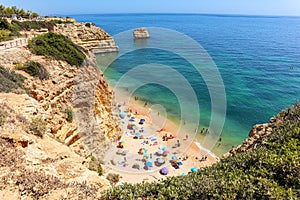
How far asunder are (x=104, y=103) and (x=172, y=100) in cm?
1621

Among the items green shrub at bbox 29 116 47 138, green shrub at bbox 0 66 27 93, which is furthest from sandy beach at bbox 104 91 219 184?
green shrub at bbox 29 116 47 138

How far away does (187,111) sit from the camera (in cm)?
2781

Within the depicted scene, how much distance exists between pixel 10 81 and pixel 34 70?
7.73 feet

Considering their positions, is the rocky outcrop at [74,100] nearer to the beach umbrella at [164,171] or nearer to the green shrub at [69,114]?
the green shrub at [69,114]

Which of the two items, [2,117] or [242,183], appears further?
[2,117]

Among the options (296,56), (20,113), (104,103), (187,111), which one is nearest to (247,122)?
(187,111)

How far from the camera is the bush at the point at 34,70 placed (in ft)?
38.0

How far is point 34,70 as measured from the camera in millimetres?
11734

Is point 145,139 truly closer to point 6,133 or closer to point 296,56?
point 6,133

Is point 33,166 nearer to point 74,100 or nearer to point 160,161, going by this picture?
Answer: point 74,100

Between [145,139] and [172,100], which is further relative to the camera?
[172,100]

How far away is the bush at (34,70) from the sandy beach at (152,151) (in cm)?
704

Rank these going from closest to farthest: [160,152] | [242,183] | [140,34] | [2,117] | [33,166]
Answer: [242,183] < [33,166] < [2,117] < [160,152] < [140,34]

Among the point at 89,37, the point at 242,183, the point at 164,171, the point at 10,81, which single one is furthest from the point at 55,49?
the point at 89,37
